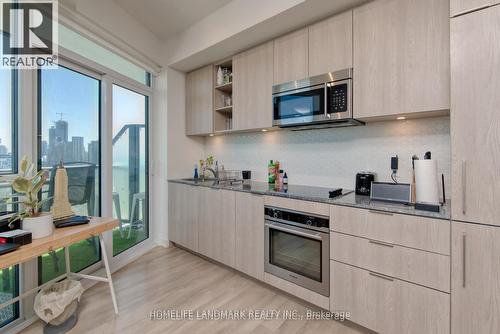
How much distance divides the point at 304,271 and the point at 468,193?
1.24 m

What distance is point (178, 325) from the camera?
1730mm

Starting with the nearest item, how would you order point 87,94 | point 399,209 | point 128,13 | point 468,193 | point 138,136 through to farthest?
point 468,193 → point 399,209 → point 87,94 → point 128,13 → point 138,136

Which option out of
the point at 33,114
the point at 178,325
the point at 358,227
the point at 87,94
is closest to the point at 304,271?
the point at 358,227

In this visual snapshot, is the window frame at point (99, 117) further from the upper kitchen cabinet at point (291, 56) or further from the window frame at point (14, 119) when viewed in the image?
the upper kitchen cabinet at point (291, 56)

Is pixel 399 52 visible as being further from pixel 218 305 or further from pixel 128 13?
pixel 128 13

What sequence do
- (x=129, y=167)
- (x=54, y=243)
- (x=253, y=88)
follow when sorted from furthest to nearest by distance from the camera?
(x=129, y=167)
(x=253, y=88)
(x=54, y=243)

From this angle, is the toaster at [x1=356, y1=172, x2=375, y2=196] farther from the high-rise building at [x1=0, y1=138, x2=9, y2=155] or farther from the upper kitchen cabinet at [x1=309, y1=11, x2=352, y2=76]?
the high-rise building at [x1=0, y1=138, x2=9, y2=155]

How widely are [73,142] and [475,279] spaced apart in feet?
10.4

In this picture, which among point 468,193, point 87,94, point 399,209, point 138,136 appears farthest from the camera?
point 138,136

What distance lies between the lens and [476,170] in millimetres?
1263

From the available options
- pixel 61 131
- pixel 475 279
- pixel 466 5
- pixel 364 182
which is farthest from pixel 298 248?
pixel 61 131

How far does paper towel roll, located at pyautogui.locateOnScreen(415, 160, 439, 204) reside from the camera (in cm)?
153

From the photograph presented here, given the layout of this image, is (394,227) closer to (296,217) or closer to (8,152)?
(296,217)

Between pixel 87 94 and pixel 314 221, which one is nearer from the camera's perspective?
pixel 314 221
